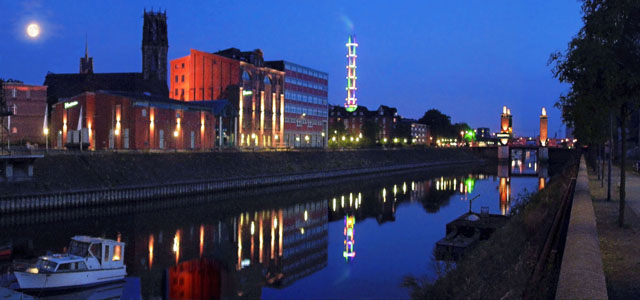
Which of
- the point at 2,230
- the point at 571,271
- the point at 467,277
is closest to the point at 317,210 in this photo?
the point at 2,230

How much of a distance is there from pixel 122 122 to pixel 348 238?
44.7 meters

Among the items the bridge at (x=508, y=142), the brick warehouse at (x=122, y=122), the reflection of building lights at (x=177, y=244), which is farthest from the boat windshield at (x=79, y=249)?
the bridge at (x=508, y=142)

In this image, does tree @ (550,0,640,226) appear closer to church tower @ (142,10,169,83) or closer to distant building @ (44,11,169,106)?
distant building @ (44,11,169,106)

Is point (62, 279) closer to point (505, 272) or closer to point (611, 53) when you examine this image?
point (505, 272)

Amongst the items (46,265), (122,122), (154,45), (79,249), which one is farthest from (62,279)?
(154,45)

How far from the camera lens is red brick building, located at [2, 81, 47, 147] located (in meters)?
88.5

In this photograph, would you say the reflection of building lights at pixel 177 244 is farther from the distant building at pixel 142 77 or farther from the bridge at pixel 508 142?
the bridge at pixel 508 142

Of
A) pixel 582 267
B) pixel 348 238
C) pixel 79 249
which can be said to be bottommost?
pixel 348 238

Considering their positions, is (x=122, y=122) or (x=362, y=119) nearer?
(x=122, y=122)

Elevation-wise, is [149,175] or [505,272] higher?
[505,272]

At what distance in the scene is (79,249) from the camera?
89.8ft

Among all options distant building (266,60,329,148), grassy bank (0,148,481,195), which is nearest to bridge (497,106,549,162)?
distant building (266,60,329,148)

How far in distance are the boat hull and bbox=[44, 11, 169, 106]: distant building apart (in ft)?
304

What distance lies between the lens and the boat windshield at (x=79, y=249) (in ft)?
88.6
